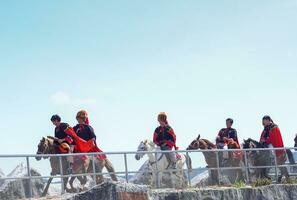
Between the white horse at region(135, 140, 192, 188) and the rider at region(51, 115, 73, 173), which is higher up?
the rider at region(51, 115, 73, 173)

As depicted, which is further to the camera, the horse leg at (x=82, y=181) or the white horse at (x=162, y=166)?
the white horse at (x=162, y=166)

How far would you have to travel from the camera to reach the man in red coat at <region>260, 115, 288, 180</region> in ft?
64.6

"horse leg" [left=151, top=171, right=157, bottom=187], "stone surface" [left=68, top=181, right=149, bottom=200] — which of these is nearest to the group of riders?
"horse leg" [left=151, top=171, right=157, bottom=187]

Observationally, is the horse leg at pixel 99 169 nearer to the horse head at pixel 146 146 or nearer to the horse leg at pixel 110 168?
the horse leg at pixel 110 168

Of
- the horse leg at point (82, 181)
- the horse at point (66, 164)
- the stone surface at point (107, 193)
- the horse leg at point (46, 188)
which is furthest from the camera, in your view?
the horse leg at point (82, 181)

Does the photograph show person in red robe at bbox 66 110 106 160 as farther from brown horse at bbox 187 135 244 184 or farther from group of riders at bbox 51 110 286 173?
brown horse at bbox 187 135 244 184

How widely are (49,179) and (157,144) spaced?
4.39 m

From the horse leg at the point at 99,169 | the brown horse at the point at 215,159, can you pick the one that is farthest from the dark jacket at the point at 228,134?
the horse leg at the point at 99,169

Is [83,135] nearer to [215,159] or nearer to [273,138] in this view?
[215,159]

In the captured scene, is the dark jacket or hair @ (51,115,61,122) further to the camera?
the dark jacket

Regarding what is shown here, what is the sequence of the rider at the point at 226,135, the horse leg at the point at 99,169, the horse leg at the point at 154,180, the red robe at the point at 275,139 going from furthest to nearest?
1. the red robe at the point at 275,139
2. the rider at the point at 226,135
3. the horse leg at the point at 154,180
4. the horse leg at the point at 99,169

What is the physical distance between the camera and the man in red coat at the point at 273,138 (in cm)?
1970

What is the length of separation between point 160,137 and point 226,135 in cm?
248

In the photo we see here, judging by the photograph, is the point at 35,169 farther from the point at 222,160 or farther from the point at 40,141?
the point at 222,160
